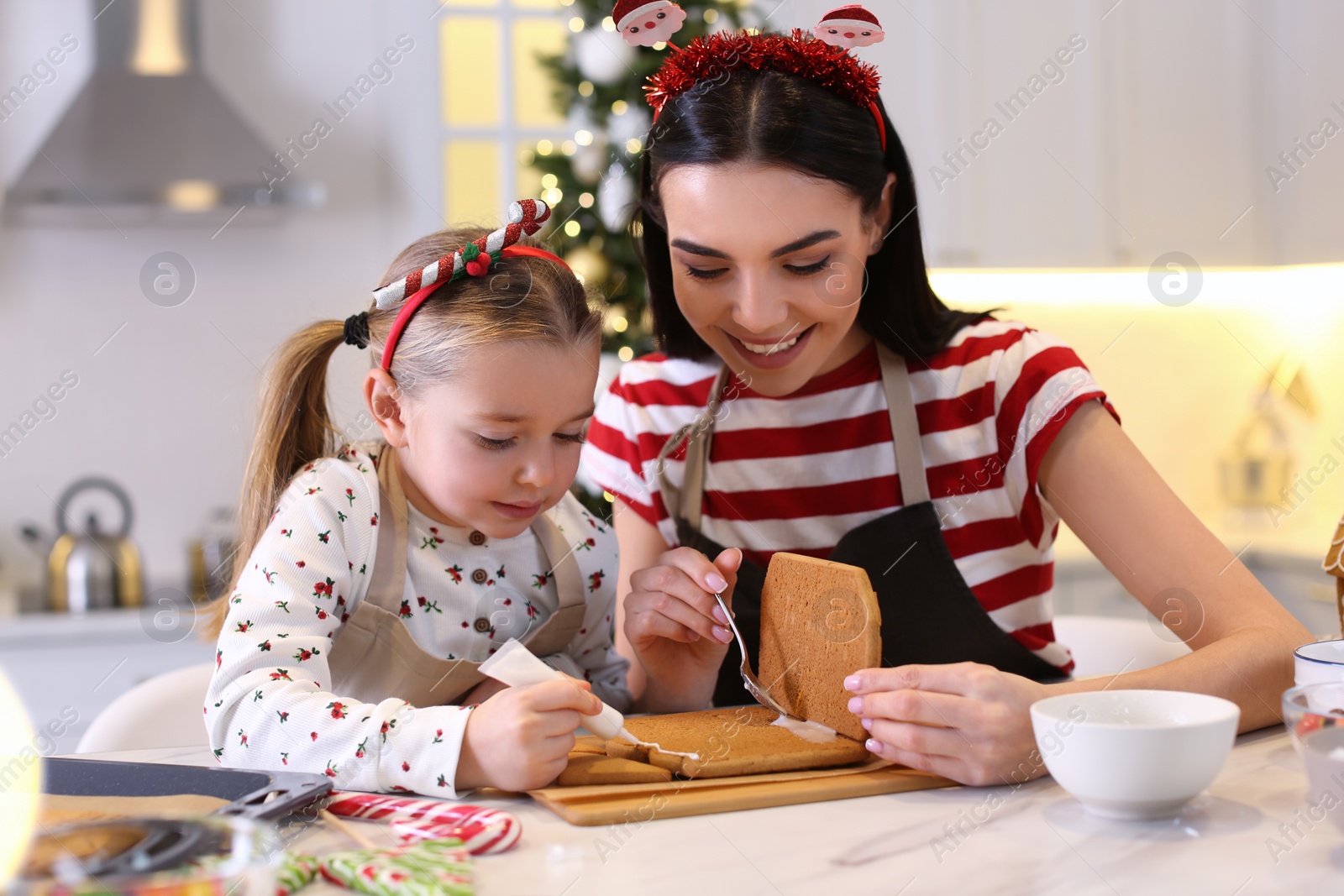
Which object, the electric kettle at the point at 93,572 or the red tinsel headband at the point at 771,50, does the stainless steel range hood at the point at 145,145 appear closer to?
the electric kettle at the point at 93,572

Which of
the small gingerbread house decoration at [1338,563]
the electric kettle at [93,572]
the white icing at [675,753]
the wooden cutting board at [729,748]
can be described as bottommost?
the electric kettle at [93,572]

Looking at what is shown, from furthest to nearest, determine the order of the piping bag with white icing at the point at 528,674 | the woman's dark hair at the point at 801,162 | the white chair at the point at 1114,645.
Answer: the white chair at the point at 1114,645, the woman's dark hair at the point at 801,162, the piping bag with white icing at the point at 528,674

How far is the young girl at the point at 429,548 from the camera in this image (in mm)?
830

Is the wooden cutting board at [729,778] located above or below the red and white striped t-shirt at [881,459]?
below

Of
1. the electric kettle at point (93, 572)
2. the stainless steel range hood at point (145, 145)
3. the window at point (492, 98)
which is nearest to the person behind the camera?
the electric kettle at point (93, 572)

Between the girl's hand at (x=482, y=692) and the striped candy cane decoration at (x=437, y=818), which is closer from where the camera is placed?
the striped candy cane decoration at (x=437, y=818)

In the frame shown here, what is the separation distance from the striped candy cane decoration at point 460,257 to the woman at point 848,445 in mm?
149

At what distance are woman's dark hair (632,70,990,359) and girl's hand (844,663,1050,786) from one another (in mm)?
536

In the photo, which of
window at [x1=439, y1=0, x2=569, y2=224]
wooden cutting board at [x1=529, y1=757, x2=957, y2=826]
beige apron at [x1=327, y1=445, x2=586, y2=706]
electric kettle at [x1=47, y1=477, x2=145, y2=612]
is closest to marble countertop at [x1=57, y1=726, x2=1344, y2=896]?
wooden cutting board at [x1=529, y1=757, x2=957, y2=826]

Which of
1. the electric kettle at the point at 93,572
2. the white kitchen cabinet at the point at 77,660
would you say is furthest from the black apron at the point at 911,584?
the electric kettle at the point at 93,572

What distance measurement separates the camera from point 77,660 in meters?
2.59

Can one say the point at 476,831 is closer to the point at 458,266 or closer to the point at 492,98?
the point at 458,266

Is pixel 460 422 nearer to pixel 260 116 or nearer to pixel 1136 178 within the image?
pixel 260 116

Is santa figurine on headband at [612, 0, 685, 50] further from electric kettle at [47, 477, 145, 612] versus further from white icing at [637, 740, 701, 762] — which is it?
electric kettle at [47, 477, 145, 612]
